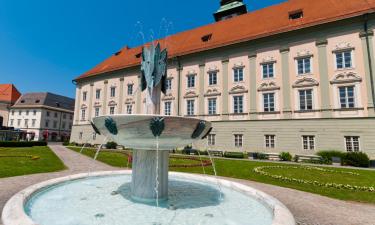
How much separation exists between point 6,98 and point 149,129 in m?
82.1

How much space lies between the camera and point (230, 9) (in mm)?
41000

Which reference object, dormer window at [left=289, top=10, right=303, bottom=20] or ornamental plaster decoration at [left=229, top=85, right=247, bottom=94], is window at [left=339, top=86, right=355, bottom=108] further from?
dormer window at [left=289, top=10, right=303, bottom=20]

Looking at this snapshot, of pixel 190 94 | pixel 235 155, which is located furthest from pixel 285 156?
pixel 190 94

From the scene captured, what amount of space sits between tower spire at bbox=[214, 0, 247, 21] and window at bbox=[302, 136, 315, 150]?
27.7 meters

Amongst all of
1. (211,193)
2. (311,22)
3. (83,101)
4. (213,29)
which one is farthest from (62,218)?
(83,101)

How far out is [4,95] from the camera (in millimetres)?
67562

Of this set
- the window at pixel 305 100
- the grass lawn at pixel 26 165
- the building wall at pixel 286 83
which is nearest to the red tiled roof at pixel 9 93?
the building wall at pixel 286 83

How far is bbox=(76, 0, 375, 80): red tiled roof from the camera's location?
75.4ft

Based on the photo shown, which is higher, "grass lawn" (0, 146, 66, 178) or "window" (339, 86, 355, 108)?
"window" (339, 86, 355, 108)

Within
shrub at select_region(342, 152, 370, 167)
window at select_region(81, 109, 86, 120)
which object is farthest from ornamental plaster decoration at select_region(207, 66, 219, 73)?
window at select_region(81, 109, 86, 120)

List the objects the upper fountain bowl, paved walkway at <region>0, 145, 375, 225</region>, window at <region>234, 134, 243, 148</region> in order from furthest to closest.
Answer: window at <region>234, 134, 243, 148</region> → paved walkway at <region>0, 145, 375, 225</region> → the upper fountain bowl

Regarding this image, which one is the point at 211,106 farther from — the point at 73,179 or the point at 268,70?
the point at 73,179

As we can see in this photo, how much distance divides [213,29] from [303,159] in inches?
892

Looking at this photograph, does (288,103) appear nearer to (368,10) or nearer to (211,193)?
(368,10)
